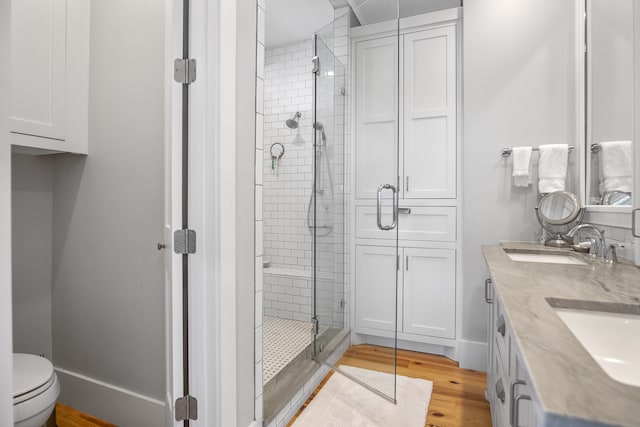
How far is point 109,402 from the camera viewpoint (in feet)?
6.02

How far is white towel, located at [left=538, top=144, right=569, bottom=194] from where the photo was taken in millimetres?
2201

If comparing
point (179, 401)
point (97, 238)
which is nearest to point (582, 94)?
point (179, 401)

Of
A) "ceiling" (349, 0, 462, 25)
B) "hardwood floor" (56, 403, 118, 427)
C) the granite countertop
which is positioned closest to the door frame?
"hardwood floor" (56, 403, 118, 427)

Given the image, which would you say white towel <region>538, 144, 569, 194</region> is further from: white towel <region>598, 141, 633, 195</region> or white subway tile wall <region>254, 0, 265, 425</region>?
white subway tile wall <region>254, 0, 265, 425</region>

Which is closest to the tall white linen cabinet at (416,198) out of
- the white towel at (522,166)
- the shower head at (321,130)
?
the shower head at (321,130)

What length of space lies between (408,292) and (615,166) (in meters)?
1.59

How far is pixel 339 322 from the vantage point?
2.52m

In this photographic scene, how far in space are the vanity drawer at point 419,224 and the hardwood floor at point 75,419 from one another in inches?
77.7

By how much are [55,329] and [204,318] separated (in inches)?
57.8

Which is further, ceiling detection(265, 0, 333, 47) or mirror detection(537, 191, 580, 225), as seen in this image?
ceiling detection(265, 0, 333, 47)

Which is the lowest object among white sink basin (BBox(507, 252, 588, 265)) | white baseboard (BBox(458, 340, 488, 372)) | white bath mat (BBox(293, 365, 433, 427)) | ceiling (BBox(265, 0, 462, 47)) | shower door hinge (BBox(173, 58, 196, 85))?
white bath mat (BBox(293, 365, 433, 427))

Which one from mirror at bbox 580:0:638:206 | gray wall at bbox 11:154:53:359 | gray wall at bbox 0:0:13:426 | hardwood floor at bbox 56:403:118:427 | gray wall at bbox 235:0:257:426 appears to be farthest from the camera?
gray wall at bbox 11:154:53:359

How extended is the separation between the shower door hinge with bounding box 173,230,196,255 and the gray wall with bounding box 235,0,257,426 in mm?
187

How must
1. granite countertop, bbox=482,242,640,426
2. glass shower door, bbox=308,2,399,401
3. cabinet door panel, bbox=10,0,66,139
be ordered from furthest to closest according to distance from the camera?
glass shower door, bbox=308,2,399,401
cabinet door panel, bbox=10,0,66,139
granite countertop, bbox=482,242,640,426
